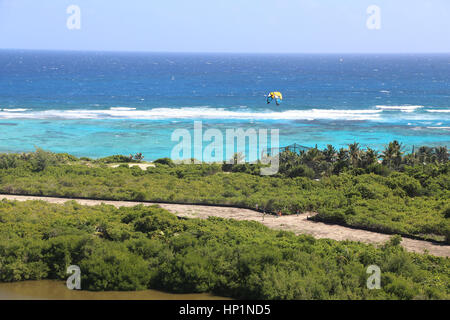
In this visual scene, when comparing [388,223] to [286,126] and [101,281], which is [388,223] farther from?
[286,126]

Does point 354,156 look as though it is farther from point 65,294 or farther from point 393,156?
point 65,294

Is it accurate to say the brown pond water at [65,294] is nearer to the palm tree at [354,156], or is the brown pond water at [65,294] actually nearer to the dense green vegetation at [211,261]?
the dense green vegetation at [211,261]

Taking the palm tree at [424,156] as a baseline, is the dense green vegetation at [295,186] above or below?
below

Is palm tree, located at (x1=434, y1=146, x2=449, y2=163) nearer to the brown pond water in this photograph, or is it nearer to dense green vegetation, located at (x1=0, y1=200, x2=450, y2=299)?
dense green vegetation, located at (x1=0, y1=200, x2=450, y2=299)

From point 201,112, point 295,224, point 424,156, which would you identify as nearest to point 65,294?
point 295,224

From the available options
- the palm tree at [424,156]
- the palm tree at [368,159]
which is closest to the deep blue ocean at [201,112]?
the palm tree at [424,156]
